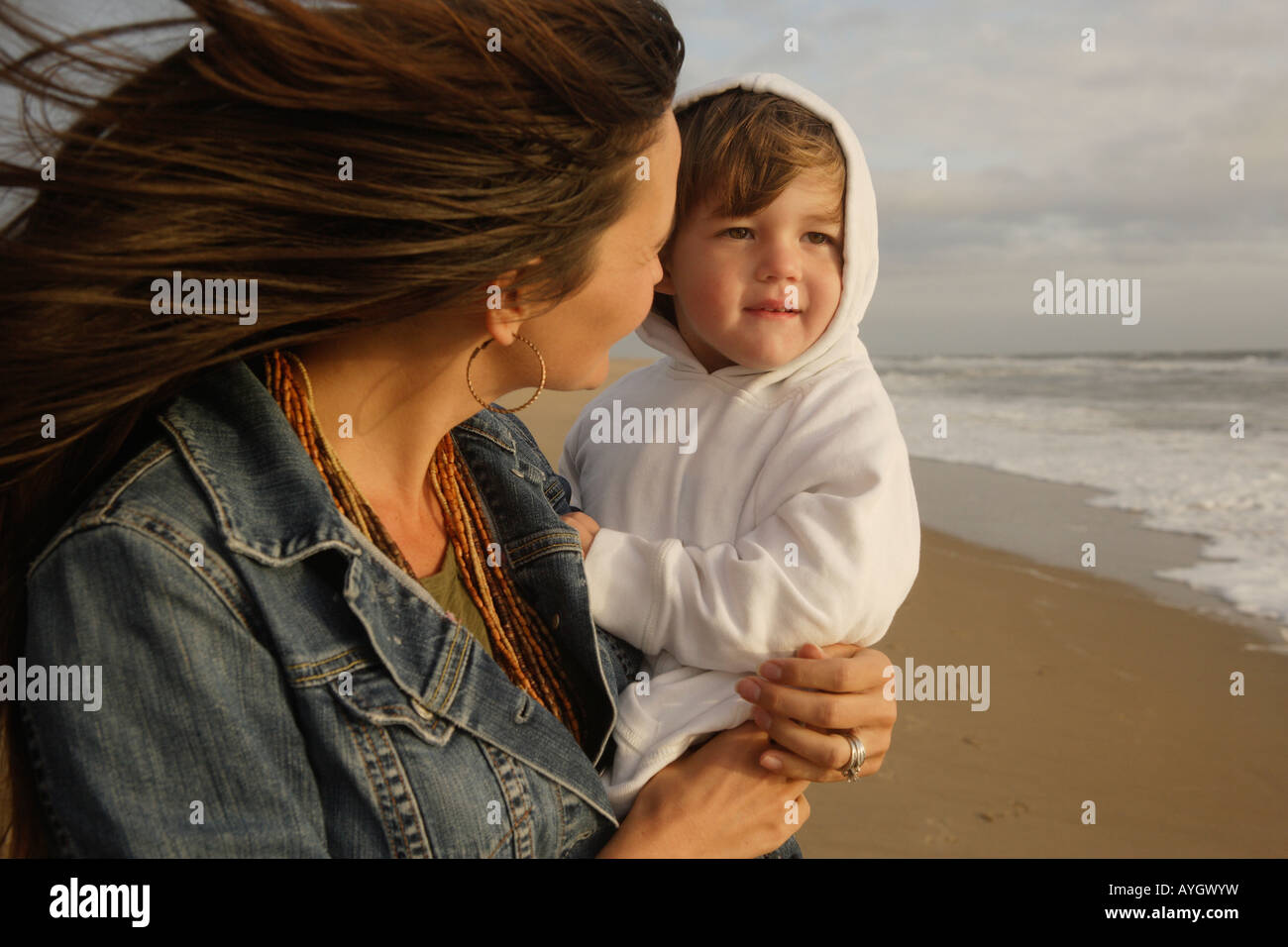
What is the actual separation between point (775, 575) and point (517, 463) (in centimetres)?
55

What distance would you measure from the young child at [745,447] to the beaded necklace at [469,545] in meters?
0.19

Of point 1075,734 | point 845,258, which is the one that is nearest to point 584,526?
point 845,258

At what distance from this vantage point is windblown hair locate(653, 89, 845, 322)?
7.44ft

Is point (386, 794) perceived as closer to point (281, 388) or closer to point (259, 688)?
point (259, 688)

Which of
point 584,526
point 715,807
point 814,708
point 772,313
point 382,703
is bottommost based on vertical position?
point 715,807

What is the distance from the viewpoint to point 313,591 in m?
1.52

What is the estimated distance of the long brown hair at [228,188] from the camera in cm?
141

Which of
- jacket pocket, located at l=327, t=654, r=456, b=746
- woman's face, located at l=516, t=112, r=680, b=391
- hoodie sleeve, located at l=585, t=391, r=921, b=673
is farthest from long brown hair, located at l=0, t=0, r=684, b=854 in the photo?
hoodie sleeve, located at l=585, t=391, r=921, b=673

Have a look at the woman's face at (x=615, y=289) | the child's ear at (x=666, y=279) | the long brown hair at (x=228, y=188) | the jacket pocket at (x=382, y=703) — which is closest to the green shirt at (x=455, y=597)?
the jacket pocket at (x=382, y=703)

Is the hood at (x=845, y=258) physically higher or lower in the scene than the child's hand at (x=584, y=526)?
higher

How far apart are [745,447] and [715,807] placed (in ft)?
2.55

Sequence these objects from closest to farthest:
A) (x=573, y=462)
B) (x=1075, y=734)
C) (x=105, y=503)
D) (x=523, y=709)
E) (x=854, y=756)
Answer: (x=105, y=503)
(x=523, y=709)
(x=854, y=756)
(x=573, y=462)
(x=1075, y=734)

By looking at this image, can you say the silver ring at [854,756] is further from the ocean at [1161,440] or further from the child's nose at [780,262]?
the ocean at [1161,440]

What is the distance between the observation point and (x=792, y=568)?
2004mm
